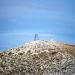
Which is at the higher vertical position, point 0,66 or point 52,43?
point 52,43

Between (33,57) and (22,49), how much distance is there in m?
1.57

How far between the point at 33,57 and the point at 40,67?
1.11 meters

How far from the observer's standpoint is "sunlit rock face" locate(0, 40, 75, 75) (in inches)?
683

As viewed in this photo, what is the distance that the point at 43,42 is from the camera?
66.8 feet

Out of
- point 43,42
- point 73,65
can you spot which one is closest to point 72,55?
point 73,65

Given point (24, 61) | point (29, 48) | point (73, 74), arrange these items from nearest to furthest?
point (73, 74) → point (24, 61) → point (29, 48)

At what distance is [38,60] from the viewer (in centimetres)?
1822

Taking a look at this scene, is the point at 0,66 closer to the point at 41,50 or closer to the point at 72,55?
the point at 41,50

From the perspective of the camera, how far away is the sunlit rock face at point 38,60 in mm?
17359

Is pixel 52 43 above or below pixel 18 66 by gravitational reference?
above

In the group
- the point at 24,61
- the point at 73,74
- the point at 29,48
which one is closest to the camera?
the point at 73,74

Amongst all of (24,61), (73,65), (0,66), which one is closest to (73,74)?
(73,65)

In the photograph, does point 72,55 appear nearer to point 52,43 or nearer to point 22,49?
point 52,43

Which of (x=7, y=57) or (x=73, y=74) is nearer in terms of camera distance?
(x=73, y=74)
